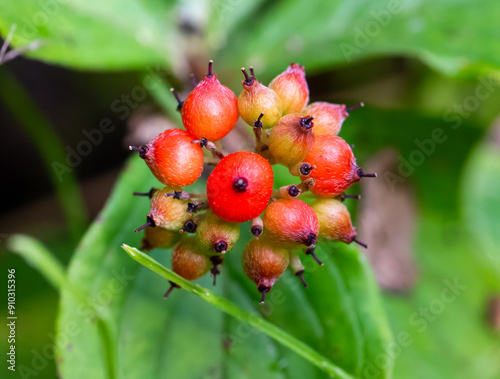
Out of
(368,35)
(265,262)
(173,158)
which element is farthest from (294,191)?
(368,35)

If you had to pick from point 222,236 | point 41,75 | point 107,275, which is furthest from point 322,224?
point 41,75

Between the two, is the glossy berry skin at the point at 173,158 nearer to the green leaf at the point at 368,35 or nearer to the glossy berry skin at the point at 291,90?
the glossy berry skin at the point at 291,90

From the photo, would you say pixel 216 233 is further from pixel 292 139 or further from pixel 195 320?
pixel 195 320

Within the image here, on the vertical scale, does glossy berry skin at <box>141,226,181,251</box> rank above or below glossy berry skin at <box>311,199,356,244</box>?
below

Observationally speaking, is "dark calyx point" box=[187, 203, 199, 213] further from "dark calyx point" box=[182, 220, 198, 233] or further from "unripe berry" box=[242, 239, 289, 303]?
"unripe berry" box=[242, 239, 289, 303]

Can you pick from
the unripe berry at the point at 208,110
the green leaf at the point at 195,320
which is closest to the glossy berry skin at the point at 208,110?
the unripe berry at the point at 208,110

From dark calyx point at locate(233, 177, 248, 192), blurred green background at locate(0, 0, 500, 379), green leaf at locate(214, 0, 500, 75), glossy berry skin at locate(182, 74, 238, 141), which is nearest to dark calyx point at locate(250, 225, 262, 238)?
dark calyx point at locate(233, 177, 248, 192)
